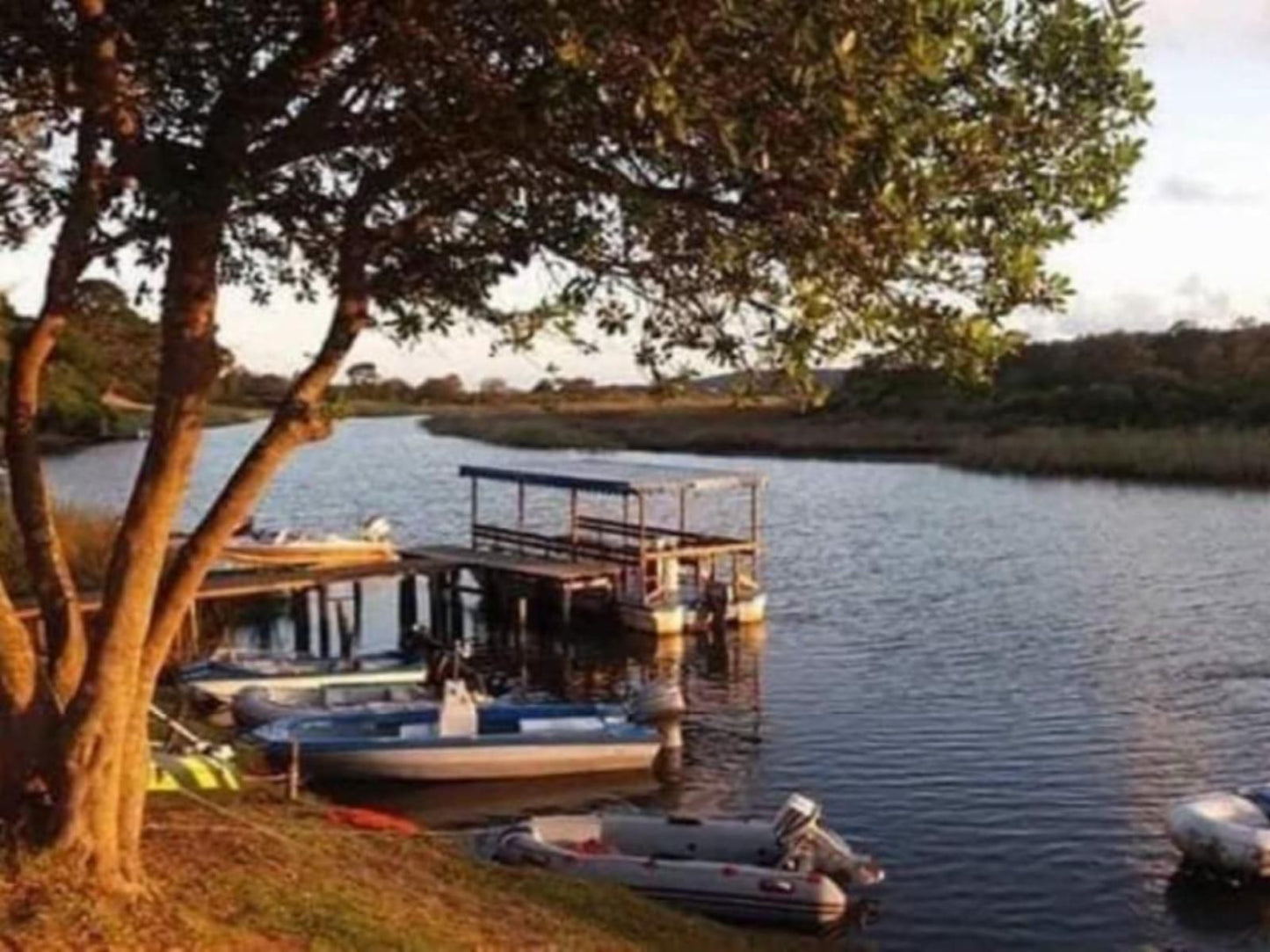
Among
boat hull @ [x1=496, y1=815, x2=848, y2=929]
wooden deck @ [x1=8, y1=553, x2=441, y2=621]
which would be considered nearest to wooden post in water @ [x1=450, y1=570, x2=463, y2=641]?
wooden deck @ [x1=8, y1=553, x2=441, y2=621]

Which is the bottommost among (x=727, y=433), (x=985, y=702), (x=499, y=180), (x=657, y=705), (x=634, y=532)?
(x=985, y=702)

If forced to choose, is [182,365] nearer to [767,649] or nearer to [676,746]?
[676,746]

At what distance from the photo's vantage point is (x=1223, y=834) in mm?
22828

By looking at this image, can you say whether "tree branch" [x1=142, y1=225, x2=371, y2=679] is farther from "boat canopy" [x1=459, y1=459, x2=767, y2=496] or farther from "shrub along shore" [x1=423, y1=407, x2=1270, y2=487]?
"shrub along shore" [x1=423, y1=407, x2=1270, y2=487]

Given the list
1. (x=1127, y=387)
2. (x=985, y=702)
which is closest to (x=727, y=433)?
(x=1127, y=387)

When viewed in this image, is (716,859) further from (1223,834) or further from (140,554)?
(140,554)

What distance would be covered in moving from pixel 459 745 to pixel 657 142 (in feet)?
67.8

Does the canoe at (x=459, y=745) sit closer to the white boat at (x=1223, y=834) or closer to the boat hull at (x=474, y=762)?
the boat hull at (x=474, y=762)

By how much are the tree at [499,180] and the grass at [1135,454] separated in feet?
236

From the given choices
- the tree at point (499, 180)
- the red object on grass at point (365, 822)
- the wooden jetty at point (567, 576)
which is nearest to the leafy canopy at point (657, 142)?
the tree at point (499, 180)

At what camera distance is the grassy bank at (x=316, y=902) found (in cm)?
1054

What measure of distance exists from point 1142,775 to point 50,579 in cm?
2145

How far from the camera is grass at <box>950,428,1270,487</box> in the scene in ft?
266

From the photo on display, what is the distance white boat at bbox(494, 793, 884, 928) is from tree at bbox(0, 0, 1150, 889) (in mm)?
10373
